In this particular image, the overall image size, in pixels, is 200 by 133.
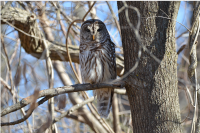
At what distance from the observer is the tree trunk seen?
5.35 feet

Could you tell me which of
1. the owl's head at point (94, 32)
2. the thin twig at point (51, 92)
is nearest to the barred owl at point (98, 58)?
the owl's head at point (94, 32)

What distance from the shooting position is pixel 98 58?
2318mm

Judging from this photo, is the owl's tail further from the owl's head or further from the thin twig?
the thin twig

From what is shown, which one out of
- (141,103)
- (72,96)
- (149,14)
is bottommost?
(72,96)

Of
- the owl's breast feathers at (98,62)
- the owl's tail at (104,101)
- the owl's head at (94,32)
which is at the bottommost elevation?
the owl's tail at (104,101)

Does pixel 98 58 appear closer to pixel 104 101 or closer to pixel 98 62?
pixel 98 62

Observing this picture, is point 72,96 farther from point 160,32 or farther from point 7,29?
point 160,32

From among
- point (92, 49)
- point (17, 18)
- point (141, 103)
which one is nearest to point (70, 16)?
point (17, 18)

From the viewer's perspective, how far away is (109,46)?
2430 mm

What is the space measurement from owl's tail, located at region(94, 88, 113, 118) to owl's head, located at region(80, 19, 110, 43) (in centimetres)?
66

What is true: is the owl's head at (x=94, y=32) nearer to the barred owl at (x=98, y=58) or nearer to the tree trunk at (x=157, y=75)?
the barred owl at (x=98, y=58)

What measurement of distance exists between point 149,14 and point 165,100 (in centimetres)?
72

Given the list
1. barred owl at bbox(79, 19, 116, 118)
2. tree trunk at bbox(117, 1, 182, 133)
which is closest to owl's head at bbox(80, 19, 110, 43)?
barred owl at bbox(79, 19, 116, 118)

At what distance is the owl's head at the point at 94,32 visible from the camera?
8.17 ft
